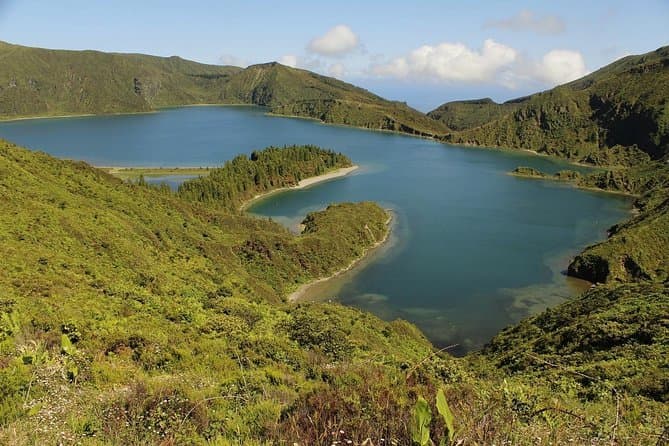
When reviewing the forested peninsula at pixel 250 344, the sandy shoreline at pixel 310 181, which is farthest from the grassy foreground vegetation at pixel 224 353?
the sandy shoreline at pixel 310 181

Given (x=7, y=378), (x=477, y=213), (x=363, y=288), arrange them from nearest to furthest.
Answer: (x=7, y=378) < (x=363, y=288) < (x=477, y=213)

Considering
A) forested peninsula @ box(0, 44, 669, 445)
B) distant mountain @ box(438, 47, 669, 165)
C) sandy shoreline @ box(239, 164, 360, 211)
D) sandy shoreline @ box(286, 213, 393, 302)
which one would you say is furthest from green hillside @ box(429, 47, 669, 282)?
sandy shoreline @ box(239, 164, 360, 211)

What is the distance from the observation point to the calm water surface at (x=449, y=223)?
153 feet

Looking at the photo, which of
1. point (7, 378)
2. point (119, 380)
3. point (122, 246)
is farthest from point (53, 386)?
point (122, 246)

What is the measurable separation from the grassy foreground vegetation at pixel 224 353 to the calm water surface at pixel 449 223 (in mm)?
9528

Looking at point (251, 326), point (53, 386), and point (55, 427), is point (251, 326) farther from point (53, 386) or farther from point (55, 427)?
point (55, 427)

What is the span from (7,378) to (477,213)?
83402mm

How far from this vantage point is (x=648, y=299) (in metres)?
25.7

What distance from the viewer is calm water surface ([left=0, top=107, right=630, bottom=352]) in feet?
153

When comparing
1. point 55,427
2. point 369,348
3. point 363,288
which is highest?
point 55,427

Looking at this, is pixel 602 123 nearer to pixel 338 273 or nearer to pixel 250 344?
pixel 338 273

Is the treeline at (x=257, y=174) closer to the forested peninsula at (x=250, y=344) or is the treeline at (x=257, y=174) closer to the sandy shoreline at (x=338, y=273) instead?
the forested peninsula at (x=250, y=344)

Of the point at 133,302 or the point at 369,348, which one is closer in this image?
the point at 133,302

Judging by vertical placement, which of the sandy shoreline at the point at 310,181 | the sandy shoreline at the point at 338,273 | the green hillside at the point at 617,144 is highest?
the green hillside at the point at 617,144
